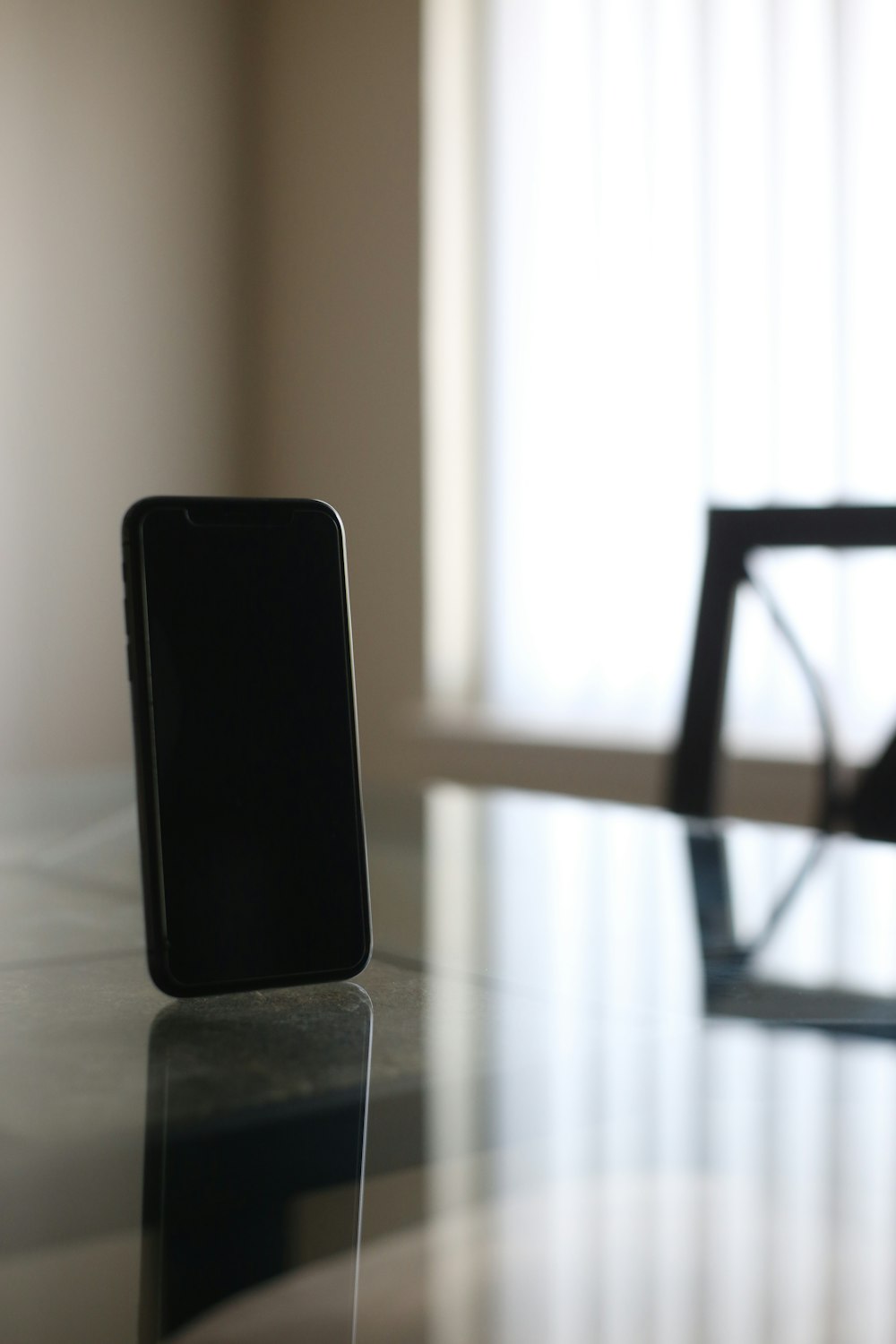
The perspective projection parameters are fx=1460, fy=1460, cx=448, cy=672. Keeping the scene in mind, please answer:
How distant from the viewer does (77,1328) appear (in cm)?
23

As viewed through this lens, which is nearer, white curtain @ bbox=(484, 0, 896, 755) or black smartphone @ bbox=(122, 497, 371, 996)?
black smartphone @ bbox=(122, 497, 371, 996)

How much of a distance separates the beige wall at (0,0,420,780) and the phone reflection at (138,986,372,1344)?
2661 mm

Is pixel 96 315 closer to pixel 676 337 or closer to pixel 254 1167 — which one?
pixel 676 337

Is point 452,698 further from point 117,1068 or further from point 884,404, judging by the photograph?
point 117,1068

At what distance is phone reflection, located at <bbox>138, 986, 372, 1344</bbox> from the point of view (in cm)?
24

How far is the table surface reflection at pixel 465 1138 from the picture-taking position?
0.24 meters

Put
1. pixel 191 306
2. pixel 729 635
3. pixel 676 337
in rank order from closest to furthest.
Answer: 1. pixel 729 635
2. pixel 676 337
3. pixel 191 306

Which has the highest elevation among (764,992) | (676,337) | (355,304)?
(355,304)

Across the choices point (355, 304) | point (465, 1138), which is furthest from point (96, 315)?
point (465, 1138)

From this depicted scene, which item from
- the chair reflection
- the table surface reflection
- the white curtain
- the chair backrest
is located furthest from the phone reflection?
the white curtain

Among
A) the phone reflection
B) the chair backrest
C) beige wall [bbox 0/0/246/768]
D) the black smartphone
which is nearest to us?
the phone reflection

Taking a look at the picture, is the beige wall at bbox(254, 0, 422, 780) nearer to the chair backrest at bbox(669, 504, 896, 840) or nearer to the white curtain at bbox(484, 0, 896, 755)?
the white curtain at bbox(484, 0, 896, 755)

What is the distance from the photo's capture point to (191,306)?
3316mm

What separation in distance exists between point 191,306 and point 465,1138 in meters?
3.19
